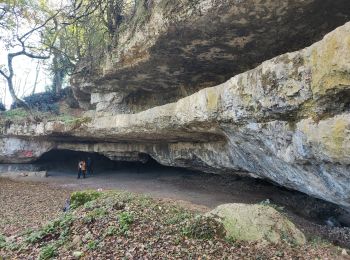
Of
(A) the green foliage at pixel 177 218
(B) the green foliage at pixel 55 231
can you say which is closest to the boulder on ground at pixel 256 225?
(A) the green foliage at pixel 177 218

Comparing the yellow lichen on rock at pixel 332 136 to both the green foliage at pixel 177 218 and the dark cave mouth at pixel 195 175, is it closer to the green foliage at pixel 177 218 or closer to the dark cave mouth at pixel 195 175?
the green foliage at pixel 177 218

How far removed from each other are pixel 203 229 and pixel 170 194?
20.5ft

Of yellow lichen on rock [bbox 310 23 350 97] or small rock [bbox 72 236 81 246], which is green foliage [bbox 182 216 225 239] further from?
yellow lichen on rock [bbox 310 23 350 97]

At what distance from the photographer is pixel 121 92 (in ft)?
48.1

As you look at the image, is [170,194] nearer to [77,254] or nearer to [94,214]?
[94,214]

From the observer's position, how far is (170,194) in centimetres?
1171

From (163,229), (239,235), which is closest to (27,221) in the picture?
(163,229)

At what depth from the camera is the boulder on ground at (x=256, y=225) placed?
18.1 feet

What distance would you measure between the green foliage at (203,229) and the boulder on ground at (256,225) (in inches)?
5.5

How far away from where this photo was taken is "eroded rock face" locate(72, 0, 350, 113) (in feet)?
23.2

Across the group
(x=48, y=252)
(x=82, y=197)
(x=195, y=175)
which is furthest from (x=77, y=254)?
(x=195, y=175)

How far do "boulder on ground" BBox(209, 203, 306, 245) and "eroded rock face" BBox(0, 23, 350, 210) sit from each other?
108cm

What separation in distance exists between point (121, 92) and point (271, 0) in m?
9.29

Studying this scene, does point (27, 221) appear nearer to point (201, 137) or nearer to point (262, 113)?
point (201, 137)
